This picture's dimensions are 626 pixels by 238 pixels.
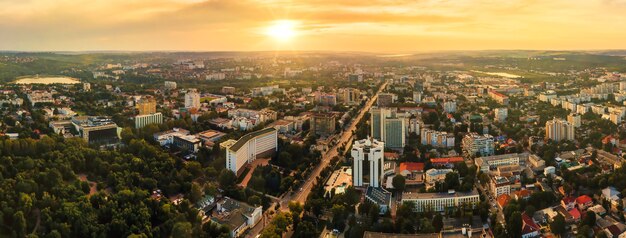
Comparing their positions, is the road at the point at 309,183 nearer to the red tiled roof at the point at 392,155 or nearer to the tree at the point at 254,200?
the tree at the point at 254,200

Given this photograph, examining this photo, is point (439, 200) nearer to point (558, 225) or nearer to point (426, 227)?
point (426, 227)

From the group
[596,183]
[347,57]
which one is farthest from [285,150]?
[347,57]

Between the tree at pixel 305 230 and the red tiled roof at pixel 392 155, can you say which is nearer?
the tree at pixel 305 230

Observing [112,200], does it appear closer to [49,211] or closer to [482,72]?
[49,211]

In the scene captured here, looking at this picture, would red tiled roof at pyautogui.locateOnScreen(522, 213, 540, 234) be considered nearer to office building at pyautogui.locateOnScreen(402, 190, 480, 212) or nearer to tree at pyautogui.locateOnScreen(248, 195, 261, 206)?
office building at pyautogui.locateOnScreen(402, 190, 480, 212)

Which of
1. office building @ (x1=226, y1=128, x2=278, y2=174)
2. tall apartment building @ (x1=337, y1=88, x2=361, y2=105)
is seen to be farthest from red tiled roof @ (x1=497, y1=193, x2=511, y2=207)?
tall apartment building @ (x1=337, y1=88, x2=361, y2=105)

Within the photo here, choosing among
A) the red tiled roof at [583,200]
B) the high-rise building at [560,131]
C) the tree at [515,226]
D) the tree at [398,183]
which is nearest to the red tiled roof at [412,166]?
the tree at [398,183]

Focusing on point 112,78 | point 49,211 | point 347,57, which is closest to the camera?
point 49,211
